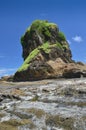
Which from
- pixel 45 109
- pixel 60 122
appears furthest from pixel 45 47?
pixel 60 122

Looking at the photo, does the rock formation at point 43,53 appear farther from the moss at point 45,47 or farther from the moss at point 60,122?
the moss at point 60,122

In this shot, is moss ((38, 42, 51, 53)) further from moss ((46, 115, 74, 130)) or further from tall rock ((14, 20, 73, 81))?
moss ((46, 115, 74, 130))

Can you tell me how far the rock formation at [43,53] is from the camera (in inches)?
2972

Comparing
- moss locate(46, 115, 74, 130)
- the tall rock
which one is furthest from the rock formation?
moss locate(46, 115, 74, 130)

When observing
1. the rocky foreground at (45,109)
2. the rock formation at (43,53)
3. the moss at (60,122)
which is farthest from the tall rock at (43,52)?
the moss at (60,122)

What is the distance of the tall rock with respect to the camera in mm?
75875

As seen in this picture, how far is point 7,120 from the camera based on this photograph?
31.1m

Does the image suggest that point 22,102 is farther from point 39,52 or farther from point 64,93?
point 39,52

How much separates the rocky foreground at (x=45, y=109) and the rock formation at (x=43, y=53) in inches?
1178

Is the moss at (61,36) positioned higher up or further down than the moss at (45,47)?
higher up

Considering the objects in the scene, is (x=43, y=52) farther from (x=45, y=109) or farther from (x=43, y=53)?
(x=45, y=109)

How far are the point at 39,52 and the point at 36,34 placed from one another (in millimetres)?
9614

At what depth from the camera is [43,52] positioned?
3319 inches

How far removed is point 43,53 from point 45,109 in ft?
166
